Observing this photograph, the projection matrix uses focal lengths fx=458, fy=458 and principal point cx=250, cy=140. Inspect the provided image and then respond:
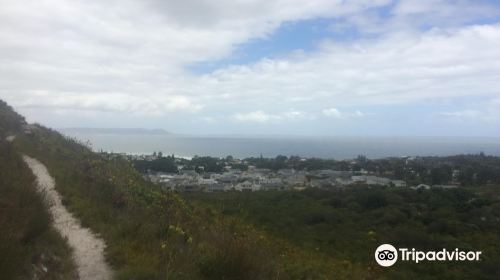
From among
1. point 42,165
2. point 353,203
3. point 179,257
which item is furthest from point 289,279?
point 353,203

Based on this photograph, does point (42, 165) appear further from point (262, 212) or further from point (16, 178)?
point (262, 212)

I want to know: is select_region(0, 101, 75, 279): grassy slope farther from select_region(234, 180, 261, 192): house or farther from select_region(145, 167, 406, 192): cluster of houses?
select_region(234, 180, 261, 192): house

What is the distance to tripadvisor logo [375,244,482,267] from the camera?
34.7ft

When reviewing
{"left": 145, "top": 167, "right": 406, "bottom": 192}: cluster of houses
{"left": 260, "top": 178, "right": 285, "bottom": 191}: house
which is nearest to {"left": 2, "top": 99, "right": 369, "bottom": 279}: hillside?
{"left": 145, "top": 167, "right": 406, "bottom": 192}: cluster of houses

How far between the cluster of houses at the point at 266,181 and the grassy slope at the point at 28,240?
24.9 meters

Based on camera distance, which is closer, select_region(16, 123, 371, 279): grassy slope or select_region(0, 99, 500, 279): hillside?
select_region(16, 123, 371, 279): grassy slope

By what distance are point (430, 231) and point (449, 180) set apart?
1002 inches

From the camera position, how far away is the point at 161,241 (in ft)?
21.0

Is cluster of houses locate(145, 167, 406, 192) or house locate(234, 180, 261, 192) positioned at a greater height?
cluster of houses locate(145, 167, 406, 192)

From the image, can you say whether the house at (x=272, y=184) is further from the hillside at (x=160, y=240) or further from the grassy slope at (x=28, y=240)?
the grassy slope at (x=28, y=240)

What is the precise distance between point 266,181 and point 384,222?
19063 millimetres

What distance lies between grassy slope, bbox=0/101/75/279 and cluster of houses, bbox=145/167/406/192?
980 inches

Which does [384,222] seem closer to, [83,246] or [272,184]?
[272,184]

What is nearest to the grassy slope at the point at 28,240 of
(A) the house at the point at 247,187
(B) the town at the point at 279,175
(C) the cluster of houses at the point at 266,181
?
(B) the town at the point at 279,175
